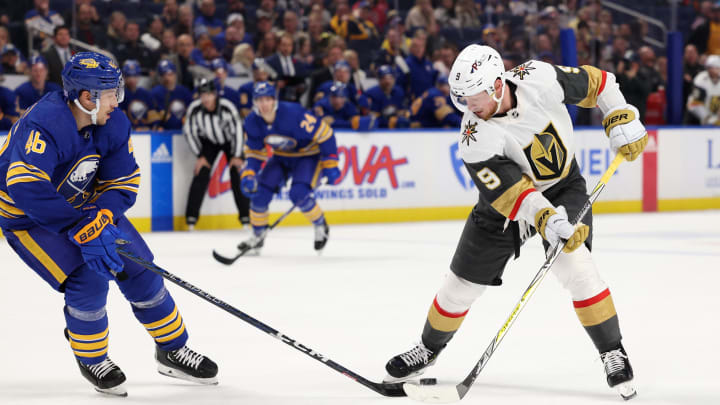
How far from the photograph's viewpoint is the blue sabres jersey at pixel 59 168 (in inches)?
112

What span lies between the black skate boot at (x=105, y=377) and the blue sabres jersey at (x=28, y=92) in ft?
17.4

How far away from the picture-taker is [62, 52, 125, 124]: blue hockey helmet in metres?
2.95

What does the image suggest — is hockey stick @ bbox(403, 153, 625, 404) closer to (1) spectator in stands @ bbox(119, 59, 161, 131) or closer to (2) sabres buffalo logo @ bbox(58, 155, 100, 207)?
(2) sabres buffalo logo @ bbox(58, 155, 100, 207)

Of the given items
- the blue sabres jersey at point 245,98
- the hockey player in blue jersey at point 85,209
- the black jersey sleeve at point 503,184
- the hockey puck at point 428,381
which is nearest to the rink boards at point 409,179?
the blue sabres jersey at point 245,98

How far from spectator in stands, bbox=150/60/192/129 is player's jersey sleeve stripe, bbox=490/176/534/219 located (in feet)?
20.0

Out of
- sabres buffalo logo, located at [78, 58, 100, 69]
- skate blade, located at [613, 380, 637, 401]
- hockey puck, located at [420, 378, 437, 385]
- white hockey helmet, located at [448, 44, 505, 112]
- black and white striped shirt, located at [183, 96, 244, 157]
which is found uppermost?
sabres buffalo logo, located at [78, 58, 100, 69]

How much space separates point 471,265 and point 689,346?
1.17 metres

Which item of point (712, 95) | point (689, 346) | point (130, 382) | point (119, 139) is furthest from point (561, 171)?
point (712, 95)

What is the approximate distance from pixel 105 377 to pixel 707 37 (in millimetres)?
9558

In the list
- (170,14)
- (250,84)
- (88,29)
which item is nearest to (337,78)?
(250,84)

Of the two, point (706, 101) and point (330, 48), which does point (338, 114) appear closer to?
point (330, 48)

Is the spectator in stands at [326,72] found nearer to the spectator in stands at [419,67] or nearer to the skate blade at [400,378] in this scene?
the spectator in stands at [419,67]

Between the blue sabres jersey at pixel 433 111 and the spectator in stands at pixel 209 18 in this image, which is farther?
the blue sabres jersey at pixel 433 111

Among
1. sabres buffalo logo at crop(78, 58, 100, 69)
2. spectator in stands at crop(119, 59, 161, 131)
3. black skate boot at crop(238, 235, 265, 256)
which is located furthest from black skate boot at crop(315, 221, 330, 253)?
sabres buffalo logo at crop(78, 58, 100, 69)
